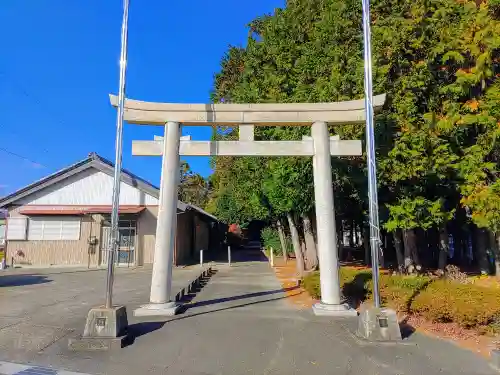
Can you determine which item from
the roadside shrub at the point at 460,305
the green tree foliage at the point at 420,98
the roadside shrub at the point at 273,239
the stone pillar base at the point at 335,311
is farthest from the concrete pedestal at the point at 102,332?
the roadside shrub at the point at 273,239

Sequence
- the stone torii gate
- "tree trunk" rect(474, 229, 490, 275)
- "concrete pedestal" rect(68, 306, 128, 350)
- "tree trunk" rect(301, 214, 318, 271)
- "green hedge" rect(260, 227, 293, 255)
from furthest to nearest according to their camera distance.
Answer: "green hedge" rect(260, 227, 293, 255) < "tree trunk" rect(301, 214, 318, 271) < "tree trunk" rect(474, 229, 490, 275) < the stone torii gate < "concrete pedestal" rect(68, 306, 128, 350)

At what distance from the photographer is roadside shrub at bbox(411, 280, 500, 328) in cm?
643

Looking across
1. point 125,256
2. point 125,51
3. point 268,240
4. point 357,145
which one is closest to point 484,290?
point 357,145

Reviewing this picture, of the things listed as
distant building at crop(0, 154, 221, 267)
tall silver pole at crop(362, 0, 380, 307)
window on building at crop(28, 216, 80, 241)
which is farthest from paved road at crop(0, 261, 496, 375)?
window on building at crop(28, 216, 80, 241)

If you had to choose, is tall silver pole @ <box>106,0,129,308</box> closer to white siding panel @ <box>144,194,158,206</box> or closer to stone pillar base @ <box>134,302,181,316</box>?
stone pillar base @ <box>134,302,181,316</box>

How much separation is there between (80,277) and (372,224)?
13822 mm

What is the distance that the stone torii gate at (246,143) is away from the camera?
8289 millimetres

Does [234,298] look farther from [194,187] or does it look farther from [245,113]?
[194,187]

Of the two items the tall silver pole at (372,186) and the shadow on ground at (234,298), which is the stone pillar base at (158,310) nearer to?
the shadow on ground at (234,298)

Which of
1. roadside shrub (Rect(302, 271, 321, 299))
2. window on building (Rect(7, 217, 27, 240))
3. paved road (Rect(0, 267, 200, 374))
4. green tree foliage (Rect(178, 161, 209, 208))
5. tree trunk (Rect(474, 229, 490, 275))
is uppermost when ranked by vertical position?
green tree foliage (Rect(178, 161, 209, 208))

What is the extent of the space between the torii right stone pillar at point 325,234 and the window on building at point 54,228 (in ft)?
56.1

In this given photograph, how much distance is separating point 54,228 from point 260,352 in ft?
62.4

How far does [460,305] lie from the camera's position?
6629mm

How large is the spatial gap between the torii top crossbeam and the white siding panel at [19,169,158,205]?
13.0 meters
